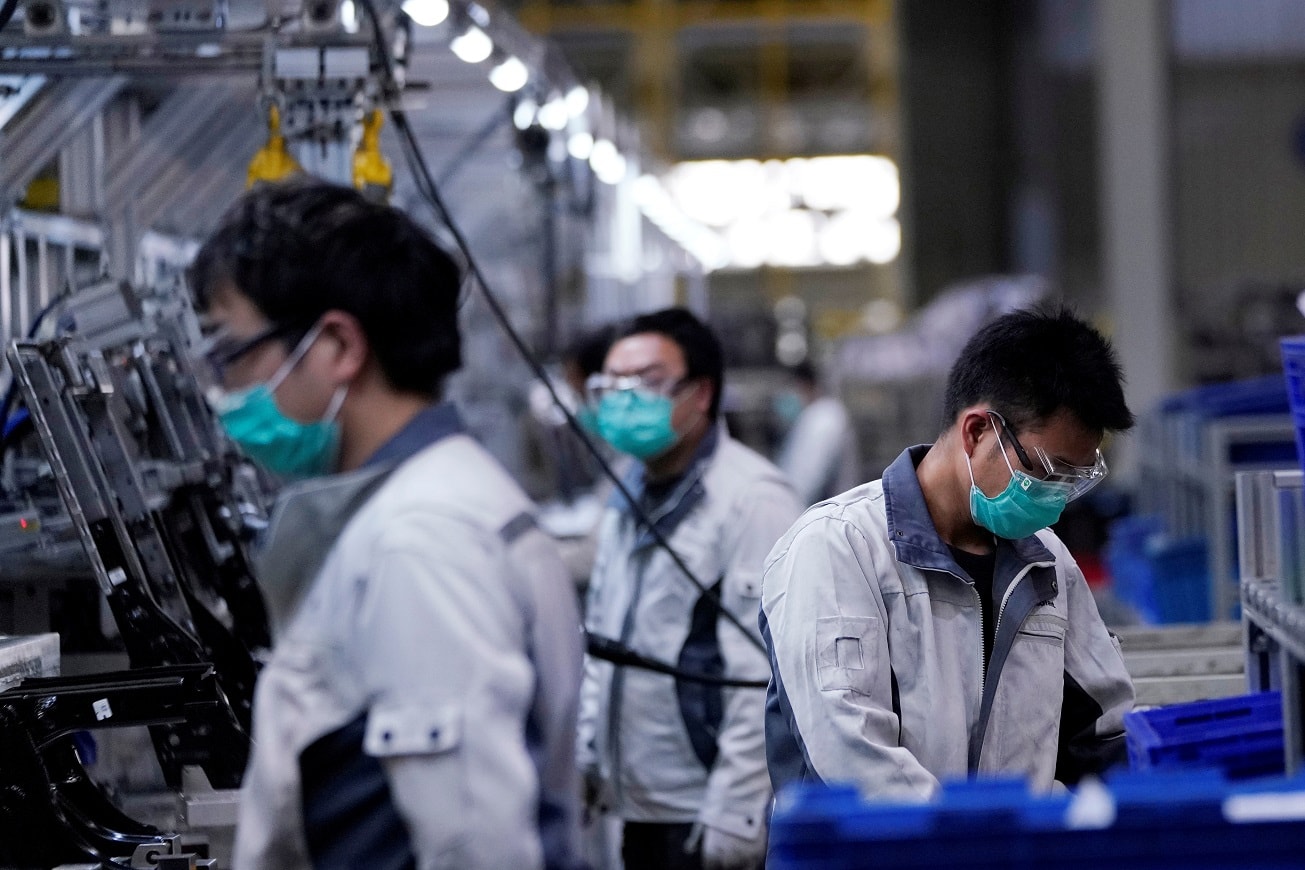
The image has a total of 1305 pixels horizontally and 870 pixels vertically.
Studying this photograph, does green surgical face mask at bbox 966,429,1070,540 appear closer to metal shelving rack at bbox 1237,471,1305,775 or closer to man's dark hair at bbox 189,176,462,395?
metal shelving rack at bbox 1237,471,1305,775

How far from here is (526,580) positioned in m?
1.66

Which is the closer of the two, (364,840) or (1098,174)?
(364,840)

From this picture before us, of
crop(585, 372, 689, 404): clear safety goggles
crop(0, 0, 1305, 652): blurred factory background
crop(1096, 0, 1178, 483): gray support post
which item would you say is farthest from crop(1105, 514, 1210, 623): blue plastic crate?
crop(1096, 0, 1178, 483): gray support post

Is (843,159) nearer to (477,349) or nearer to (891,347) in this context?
(891,347)

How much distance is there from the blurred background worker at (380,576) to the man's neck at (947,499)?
0.75 metres

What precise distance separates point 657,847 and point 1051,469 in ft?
5.45

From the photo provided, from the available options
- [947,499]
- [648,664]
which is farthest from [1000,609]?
[648,664]

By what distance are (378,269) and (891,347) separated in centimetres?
1186

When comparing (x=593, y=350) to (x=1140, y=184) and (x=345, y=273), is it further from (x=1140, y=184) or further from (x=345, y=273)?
(x=1140, y=184)

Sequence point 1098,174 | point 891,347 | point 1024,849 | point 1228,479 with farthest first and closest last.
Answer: point 1098,174
point 891,347
point 1228,479
point 1024,849

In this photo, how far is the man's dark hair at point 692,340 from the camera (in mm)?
3750

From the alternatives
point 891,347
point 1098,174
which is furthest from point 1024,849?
point 1098,174

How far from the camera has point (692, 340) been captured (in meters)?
3.77

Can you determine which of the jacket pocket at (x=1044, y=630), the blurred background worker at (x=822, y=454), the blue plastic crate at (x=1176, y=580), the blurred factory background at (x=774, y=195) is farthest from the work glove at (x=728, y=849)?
the blurred background worker at (x=822, y=454)
